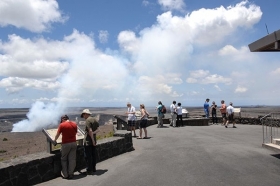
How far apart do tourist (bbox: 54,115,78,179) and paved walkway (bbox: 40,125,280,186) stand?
0.84 feet

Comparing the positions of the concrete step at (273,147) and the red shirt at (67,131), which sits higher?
the red shirt at (67,131)

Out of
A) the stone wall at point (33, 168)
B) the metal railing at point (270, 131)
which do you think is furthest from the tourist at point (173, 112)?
the stone wall at point (33, 168)

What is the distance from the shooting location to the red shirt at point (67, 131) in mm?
7320

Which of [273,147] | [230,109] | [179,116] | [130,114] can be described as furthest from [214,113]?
[273,147]

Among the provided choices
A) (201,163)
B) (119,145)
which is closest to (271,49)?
(201,163)

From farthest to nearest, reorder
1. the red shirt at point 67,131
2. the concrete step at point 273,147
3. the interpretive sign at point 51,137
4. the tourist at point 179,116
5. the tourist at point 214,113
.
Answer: the tourist at point 214,113 < the tourist at point 179,116 < the concrete step at point 273,147 < the interpretive sign at point 51,137 < the red shirt at point 67,131

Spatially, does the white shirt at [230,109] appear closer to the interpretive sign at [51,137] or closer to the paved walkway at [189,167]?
the paved walkway at [189,167]

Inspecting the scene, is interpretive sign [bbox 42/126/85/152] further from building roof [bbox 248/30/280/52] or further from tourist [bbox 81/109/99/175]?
building roof [bbox 248/30/280/52]

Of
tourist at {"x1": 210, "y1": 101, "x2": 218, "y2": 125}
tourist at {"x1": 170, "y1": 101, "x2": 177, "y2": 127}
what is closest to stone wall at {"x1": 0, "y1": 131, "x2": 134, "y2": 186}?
tourist at {"x1": 170, "y1": 101, "x2": 177, "y2": 127}

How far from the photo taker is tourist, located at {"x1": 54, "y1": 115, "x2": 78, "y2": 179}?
7340mm

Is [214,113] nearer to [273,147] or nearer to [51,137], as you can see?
[273,147]

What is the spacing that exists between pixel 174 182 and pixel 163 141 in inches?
256

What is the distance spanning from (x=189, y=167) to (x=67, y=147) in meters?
3.39

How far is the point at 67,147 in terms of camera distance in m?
7.36
